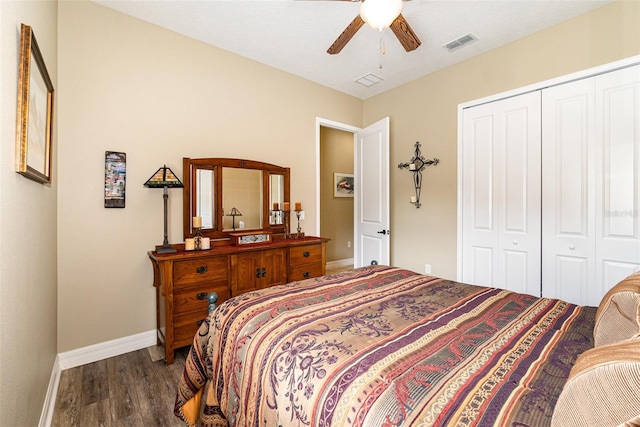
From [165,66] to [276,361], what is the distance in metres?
2.83

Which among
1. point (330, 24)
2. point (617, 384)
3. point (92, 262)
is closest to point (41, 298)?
point (92, 262)

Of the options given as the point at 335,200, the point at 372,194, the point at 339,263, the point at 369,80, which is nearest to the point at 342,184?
the point at 335,200

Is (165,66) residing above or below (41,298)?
above

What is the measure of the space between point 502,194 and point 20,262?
12.0 ft

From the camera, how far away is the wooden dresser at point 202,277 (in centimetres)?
226

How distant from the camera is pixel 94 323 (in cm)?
234

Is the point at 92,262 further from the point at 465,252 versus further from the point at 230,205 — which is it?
the point at 465,252

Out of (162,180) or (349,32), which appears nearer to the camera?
(349,32)

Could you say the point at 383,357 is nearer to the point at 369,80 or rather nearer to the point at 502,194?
the point at 502,194

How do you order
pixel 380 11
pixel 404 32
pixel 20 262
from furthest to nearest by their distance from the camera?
pixel 404 32, pixel 380 11, pixel 20 262

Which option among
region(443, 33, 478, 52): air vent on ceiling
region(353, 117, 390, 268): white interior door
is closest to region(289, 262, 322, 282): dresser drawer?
region(353, 117, 390, 268): white interior door

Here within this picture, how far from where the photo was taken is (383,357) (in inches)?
36.4

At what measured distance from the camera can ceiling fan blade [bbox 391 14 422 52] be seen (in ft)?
6.61

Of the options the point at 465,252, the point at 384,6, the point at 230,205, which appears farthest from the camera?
the point at 465,252
